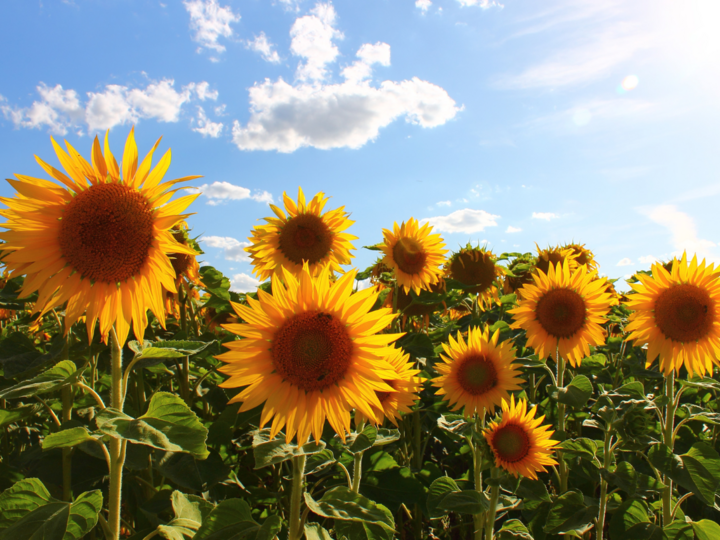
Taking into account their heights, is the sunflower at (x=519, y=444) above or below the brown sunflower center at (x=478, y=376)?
below

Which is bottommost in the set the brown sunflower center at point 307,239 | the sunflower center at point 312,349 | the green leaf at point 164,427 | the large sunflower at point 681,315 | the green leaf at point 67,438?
the green leaf at point 67,438

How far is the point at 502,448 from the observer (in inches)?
109

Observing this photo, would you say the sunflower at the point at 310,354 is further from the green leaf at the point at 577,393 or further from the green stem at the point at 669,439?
the green stem at the point at 669,439

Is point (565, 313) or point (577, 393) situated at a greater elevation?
point (565, 313)

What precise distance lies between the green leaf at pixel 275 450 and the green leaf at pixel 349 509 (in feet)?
0.74

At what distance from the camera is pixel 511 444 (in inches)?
109

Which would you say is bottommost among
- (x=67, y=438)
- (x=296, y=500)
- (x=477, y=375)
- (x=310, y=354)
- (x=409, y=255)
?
(x=296, y=500)

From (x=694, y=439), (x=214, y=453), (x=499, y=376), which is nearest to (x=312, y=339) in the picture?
(x=214, y=453)

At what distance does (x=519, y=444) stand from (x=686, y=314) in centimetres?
194

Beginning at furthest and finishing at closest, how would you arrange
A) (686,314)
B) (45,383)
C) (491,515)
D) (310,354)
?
(686,314)
(491,515)
(310,354)
(45,383)

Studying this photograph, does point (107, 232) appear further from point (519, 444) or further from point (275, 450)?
point (519, 444)

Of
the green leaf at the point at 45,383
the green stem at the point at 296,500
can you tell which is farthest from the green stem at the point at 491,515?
the green leaf at the point at 45,383

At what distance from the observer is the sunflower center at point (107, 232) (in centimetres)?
187

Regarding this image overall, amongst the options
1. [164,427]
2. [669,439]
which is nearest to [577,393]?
[669,439]
